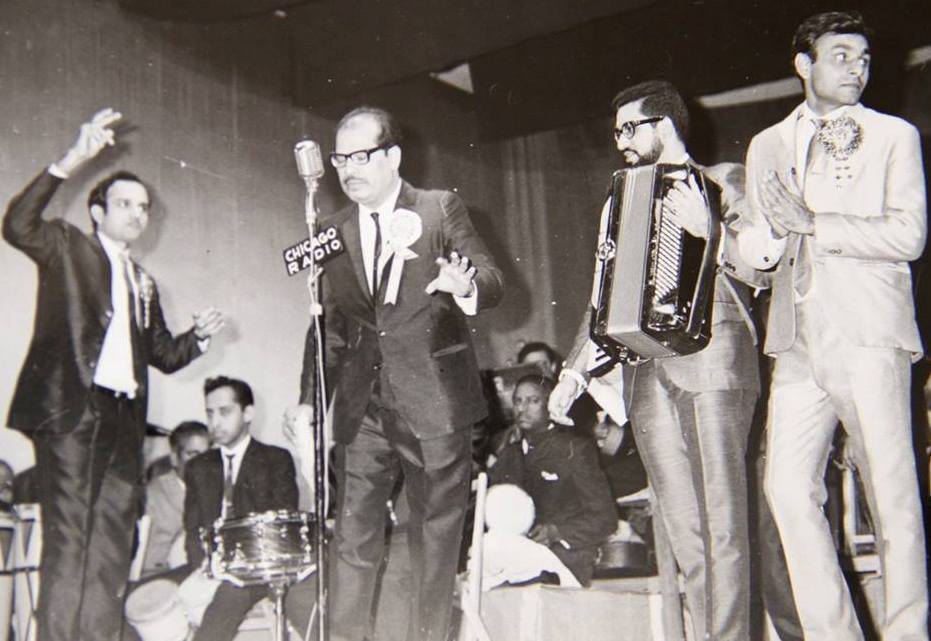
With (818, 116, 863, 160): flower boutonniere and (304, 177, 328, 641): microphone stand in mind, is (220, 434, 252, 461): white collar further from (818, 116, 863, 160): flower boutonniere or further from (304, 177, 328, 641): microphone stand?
(818, 116, 863, 160): flower boutonniere

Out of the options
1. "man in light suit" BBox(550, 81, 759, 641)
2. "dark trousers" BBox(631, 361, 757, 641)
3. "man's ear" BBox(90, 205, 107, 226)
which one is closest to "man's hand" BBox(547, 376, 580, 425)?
"man in light suit" BBox(550, 81, 759, 641)


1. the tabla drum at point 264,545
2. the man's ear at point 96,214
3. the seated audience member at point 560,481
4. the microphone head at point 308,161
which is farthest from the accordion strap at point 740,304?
the man's ear at point 96,214

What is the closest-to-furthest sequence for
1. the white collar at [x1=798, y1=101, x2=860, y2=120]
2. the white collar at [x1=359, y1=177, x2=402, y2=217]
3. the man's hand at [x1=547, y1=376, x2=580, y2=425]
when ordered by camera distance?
the white collar at [x1=798, y1=101, x2=860, y2=120], the man's hand at [x1=547, y1=376, x2=580, y2=425], the white collar at [x1=359, y1=177, x2=402, y2=217]

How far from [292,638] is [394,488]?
0.98m

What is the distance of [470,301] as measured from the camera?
3.66m

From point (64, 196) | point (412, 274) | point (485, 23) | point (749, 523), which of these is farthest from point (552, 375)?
point (64, 196)

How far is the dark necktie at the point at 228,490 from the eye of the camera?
4.34 meters

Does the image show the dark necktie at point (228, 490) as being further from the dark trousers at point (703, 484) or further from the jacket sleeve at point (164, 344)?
the dark trousers at point (703, 484)

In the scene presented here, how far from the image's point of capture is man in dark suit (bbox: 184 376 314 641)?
425cm

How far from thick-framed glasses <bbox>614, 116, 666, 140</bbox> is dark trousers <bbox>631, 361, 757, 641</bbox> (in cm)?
83

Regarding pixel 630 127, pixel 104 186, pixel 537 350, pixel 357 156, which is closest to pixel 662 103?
pixel 630 127

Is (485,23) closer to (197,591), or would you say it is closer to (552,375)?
(552,375)

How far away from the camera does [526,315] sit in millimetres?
4309

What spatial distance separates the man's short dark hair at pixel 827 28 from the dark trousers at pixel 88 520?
9.45 feet
